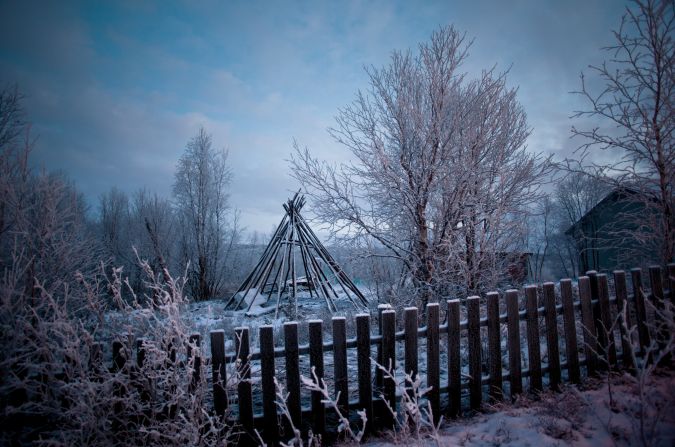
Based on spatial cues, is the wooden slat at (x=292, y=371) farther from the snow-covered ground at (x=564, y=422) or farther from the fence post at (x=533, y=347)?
the fence post at (x=533, y=347)

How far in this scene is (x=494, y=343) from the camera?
311 cm

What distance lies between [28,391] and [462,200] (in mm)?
5596

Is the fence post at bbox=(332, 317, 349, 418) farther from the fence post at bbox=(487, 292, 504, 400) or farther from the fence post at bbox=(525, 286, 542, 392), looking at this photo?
the fence post at bbox=(525, 286, 542, 392)

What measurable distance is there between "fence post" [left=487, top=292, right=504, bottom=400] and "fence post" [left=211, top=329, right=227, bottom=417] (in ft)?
8.44

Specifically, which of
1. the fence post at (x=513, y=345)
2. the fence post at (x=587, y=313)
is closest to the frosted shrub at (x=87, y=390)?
the fence post at (x=513, y=345)

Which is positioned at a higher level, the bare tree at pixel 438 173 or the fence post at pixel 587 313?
the bare tree at pixel 438 173

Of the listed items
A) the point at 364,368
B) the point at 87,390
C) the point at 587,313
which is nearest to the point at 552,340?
the point at 587,313

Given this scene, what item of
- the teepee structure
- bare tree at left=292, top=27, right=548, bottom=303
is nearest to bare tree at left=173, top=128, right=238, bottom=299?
the teepee structure

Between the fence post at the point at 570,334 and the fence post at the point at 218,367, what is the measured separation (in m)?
3.54

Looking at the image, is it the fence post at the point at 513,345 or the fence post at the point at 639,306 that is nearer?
the fence post at the point at 513,345

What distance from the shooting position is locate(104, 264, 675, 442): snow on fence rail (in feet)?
8.58

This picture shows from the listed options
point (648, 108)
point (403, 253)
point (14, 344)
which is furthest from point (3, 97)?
point (648, 108)

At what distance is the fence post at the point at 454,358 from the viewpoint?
2947mm

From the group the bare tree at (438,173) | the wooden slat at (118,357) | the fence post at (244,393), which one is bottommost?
the fence post at (244,393)
